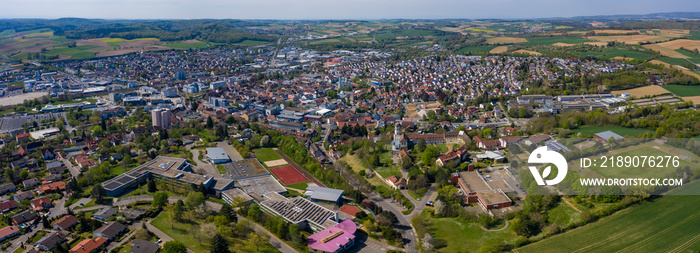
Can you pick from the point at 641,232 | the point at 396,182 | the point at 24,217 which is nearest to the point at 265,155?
the point at 396,182

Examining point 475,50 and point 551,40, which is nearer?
point 475,50

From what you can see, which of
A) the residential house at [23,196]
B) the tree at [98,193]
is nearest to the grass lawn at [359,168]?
the tree at [98,193]

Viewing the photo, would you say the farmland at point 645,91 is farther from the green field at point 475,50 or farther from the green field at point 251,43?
the green field at point 251,43

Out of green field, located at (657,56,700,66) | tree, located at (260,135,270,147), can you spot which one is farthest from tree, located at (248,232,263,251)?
green field, located at (657,56,700,66)

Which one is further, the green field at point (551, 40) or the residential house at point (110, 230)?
the green field at point (551, 40)

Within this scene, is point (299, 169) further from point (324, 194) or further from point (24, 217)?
point (24, 217)

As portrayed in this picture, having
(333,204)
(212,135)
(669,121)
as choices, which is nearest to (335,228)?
Answer: (333,204)

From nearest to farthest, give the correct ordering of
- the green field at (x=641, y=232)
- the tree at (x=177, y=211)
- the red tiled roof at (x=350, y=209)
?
1. the green field at (x=641, y=232)
2. the tree at (x=177, y=211)
3. the red tiled roof at (x=350, y=209)

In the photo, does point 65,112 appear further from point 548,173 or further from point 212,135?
point 548,173
